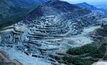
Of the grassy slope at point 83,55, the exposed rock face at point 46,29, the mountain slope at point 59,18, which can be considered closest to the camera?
the grassy slope at point 83,55

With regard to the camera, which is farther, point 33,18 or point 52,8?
point 52,8

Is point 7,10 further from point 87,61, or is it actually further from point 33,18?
point 87,61

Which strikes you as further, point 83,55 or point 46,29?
point 46,29

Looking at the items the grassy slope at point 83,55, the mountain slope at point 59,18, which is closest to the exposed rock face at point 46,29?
the mountain slope at point 59,18

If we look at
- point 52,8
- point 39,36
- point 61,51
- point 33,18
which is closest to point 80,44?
point 61,51

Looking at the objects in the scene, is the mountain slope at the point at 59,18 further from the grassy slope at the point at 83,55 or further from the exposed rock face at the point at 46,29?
the grassy slope at the point at 83,55

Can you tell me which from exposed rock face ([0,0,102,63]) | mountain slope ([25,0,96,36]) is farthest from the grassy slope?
mountain slope ([25,0,96,36])

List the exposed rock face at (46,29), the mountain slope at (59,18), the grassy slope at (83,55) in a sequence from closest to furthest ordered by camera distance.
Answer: the grassy slope at (83,55) < the exposed rock face at (46,29) < the mountain slope at (59,18)

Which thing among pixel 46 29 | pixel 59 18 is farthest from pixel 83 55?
pixel 59 18

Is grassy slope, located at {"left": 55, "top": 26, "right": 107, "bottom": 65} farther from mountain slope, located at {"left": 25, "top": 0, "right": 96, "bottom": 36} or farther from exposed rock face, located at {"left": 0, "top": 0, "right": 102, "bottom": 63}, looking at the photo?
mountain slope, located at {"left": 25, "top": 0, "right": 96, "bottom": 36}

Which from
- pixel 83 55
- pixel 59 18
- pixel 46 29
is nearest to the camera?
pixel 83 55

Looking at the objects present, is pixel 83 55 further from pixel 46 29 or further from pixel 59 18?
pixel 59 18
